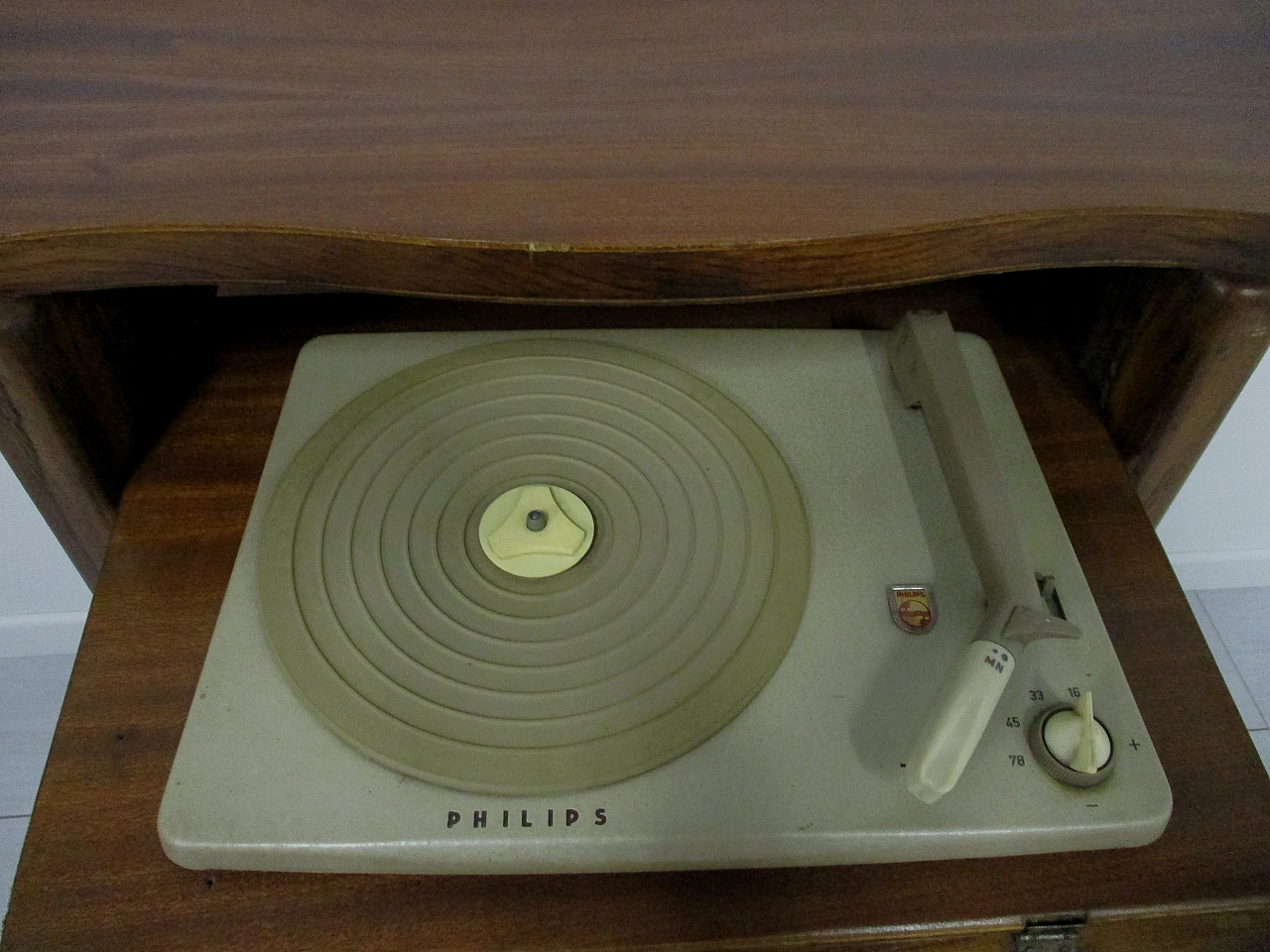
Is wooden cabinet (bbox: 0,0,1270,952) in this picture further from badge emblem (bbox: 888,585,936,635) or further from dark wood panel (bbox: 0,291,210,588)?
badge emblem (bbox: 888,585,936,635)

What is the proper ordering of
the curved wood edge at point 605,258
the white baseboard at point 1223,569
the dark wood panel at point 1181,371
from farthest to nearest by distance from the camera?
the white baseboard at point 1223,569
the dark wood panel at point 1181,371
the curved wood edge at point 605,258

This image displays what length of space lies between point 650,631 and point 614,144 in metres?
0.27

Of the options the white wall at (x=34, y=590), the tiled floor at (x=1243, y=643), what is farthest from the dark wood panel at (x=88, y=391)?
the tiled floor at (x=1243, y=643)

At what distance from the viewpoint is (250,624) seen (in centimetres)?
60

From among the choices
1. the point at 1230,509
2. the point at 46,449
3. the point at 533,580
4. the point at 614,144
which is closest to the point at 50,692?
the point at 46,449

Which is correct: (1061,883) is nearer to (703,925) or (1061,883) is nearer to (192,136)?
(703,925)

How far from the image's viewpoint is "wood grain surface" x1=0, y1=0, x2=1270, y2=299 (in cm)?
52

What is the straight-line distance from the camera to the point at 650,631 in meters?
0.60

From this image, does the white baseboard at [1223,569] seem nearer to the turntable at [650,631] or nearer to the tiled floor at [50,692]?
the tiled floor at [50,692]

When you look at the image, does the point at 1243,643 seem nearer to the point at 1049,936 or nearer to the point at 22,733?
the point at 1049,936

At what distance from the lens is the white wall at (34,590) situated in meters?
1.19

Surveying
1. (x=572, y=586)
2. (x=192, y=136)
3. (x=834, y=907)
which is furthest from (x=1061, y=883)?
(x=192, y=136)

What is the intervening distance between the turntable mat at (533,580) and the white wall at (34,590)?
70cm

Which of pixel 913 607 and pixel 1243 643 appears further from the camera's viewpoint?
pixel 1243 643
